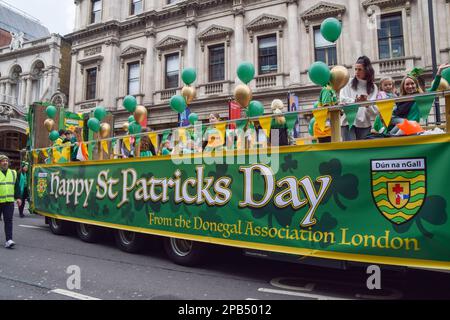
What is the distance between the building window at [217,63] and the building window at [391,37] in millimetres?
7804

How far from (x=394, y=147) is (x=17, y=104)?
31.0 metres

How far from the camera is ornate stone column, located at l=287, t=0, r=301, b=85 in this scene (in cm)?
1573

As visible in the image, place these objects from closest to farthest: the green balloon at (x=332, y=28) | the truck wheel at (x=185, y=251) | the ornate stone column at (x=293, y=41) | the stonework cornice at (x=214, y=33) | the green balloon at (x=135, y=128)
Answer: the green balloon at (x=332, y=28) < the truck wheel at (x=185, y=251) < the green balloon at (x=135, y=128) < the ornate stone column at (x=293, y=41) < the stonework cornice at (x=214, y=33)

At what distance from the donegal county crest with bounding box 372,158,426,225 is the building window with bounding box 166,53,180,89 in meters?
16.8

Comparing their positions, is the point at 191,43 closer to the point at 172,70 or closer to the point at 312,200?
the point at 172,70

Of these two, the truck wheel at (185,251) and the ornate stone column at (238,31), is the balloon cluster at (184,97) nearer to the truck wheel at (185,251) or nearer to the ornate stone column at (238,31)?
the truck wheel at (185,251)

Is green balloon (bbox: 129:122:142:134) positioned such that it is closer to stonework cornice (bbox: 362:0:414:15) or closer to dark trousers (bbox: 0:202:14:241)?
dark trousers (bbox: 0:202:14:241)

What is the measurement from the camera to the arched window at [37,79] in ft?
89.2

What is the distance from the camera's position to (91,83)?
22688 millimetres

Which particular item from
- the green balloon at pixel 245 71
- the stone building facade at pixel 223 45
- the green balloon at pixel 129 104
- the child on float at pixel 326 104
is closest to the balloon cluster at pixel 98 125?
the green balloon at pixel 129 104

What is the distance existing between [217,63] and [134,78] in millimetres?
5974

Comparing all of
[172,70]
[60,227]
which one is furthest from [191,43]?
[60,227]
